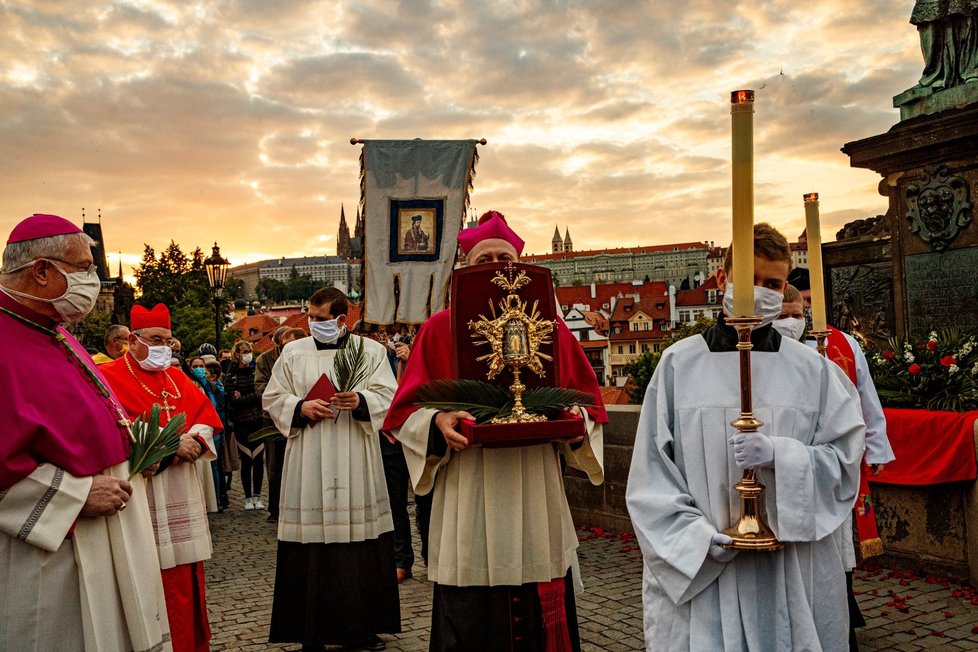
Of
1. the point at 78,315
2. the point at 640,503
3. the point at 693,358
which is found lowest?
the point at 640,503

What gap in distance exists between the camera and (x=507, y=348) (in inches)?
163

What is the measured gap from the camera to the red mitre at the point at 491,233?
4.76m

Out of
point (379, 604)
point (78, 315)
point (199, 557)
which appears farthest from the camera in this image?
point (379, 604)

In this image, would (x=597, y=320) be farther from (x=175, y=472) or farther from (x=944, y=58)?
(x=175, y=472)

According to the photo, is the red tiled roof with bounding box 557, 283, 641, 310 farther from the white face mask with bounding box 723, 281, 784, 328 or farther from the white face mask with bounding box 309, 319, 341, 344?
the white face mask with bounding box 723, 281, 784, 328

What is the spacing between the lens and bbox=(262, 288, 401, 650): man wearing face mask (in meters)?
5.97

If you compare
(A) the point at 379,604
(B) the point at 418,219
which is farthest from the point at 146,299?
(A) the point at 379,604

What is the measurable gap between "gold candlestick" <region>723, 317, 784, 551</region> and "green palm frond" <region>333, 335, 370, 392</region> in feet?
11.7

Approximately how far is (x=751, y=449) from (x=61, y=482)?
2.46 m

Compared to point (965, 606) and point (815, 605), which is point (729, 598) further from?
point (965, 606)

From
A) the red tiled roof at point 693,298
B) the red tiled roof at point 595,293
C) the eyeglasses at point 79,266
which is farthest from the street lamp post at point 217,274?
the red tiled roof at point 693,298

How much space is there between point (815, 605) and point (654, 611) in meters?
0.55

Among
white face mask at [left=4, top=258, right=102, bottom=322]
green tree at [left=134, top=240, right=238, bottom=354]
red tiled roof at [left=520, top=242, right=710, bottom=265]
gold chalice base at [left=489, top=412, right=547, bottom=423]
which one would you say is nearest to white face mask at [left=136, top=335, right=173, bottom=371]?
white face mask at [left=4, top=258, right=102, bottom=322]

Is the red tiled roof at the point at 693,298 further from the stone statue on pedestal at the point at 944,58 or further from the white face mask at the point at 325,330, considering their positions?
the white face mask at the point at 325,330
